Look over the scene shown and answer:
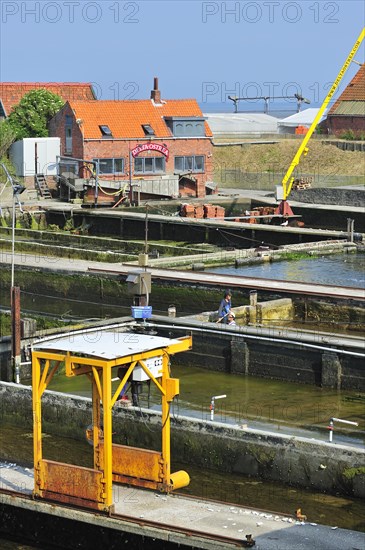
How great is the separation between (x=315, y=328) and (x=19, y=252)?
20.7 meters

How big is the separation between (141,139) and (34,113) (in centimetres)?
879

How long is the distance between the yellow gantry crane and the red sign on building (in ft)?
24.5

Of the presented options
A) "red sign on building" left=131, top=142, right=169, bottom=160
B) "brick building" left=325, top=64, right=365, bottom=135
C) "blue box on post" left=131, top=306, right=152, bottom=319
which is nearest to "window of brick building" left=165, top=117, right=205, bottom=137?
"red sign on building" left=131, top=142, right=169, bottom=160

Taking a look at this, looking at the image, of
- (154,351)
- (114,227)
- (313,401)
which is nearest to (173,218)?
(114,227)

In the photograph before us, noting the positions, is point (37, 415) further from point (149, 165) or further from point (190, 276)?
point (149, 165)

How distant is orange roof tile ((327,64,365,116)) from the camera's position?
99.0m

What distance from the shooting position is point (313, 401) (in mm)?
30719

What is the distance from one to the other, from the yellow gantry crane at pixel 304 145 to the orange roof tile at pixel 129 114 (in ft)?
20.0

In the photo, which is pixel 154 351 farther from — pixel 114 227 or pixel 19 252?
pixel 114 227

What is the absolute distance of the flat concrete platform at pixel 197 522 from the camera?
19.2m

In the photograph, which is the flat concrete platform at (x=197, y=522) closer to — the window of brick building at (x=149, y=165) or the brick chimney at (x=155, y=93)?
the window of brick building at (x=149, y=165)

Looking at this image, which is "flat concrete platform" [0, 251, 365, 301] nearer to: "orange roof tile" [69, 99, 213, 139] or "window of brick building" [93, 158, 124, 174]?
"window of brick building" [93, 158, 124, 174]

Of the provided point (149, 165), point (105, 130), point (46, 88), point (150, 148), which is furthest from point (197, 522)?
point (46, 88)

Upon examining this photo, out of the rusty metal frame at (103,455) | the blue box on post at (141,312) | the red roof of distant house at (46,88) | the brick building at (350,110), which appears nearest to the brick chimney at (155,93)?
the red roof of distant house at (46,88)
